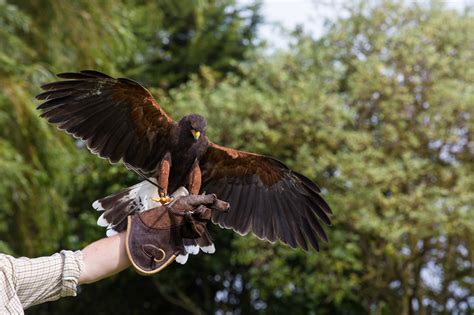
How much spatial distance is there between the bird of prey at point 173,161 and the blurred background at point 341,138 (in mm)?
5340

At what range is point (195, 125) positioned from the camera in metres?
3.88

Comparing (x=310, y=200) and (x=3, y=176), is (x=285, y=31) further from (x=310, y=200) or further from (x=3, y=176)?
(x=310, y=200)

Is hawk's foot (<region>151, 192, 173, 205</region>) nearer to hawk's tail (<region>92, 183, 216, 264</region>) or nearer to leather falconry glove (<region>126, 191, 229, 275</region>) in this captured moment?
hawk's tail (<region>92, 183, 216, 264</region>)

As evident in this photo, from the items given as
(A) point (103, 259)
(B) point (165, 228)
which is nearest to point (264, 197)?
(B) point (165, 228)

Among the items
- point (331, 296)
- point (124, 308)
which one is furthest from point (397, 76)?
point (124, 308)

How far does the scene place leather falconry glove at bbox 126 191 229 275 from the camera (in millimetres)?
2756

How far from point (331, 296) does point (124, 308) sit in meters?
5.16

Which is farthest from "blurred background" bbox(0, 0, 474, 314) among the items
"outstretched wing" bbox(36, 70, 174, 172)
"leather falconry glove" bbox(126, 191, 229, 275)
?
"leather falconry glove" bbox(126, 191, 229, 275)

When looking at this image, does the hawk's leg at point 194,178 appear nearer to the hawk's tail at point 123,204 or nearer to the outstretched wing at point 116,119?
the hawk's tail at point 123,204

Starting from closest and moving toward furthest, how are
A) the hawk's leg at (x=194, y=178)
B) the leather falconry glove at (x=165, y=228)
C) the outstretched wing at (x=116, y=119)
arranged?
the leather falconry glove at (x=165, y=228) → the hawk's leg at (x=194, y=178) → the outstretched wing at (x=116, y=119)

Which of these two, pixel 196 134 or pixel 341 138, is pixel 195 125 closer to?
pixel 196 134

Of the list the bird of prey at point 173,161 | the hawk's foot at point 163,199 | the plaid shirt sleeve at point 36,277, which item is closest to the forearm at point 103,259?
the plaid shirt sleeve at point 36,277

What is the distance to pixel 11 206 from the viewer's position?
9.15m

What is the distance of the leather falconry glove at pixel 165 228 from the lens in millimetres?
2756
